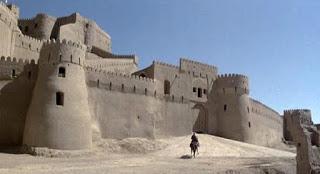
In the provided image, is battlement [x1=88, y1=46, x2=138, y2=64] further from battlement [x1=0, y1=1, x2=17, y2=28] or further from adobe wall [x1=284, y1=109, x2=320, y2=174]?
adobe wall [x1=284, y1=109, x2=320, y2=174]

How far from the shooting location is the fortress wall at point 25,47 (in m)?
35.7

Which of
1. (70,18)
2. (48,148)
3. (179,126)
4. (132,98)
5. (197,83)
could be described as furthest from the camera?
(70,18)

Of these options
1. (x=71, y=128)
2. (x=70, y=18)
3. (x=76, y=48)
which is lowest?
(x=71, y=128)

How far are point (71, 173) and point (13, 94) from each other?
12.2 metres

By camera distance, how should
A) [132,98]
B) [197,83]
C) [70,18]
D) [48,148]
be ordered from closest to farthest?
1. [48,148]
2. [132,98]
3. [197,83]
4. [70,18]

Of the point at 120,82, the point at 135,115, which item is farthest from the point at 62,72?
the point at 135,115

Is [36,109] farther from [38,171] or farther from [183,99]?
[183,99]

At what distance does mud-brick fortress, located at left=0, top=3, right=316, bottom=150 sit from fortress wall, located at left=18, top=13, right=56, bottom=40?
11cm

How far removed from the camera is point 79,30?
149 ft

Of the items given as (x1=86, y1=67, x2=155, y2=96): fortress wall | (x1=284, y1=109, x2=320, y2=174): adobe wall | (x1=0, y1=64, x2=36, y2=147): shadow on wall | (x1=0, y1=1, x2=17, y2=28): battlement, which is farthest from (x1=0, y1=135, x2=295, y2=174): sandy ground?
(x1=0, y1=1, x2=17, y2=28): battlement

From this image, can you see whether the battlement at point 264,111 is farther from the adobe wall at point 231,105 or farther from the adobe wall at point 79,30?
the adobe wall at point 79,30

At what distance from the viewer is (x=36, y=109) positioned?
1027 inches

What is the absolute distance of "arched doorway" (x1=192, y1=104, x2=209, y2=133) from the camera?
37.8 metres

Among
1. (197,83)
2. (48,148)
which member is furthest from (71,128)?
(197,83)
